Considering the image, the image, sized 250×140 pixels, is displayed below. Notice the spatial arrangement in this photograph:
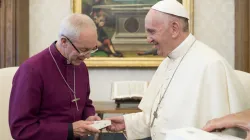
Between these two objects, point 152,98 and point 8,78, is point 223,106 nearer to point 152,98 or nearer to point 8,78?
point 152,98

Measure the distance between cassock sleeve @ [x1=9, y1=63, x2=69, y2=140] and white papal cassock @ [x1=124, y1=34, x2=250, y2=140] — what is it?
616mm

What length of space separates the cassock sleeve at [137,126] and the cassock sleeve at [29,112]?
1.81 ft

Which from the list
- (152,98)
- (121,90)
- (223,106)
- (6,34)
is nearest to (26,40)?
(6,34)

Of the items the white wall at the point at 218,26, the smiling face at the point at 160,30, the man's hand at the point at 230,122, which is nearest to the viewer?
the man's hand at the point at 230,122

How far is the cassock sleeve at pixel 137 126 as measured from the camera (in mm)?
2500

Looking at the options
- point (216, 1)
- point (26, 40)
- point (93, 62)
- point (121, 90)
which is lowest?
point (121, 90)

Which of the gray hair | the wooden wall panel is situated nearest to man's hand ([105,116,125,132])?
the gray hair

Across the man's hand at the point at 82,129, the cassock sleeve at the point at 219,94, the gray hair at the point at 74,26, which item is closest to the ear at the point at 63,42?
the gray hair at the point at 74,26

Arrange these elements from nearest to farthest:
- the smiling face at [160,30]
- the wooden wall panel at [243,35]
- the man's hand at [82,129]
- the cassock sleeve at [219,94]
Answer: the cassock sleeve at [219,94]
the man's hand at [82,129]
the smiling face at [160,30]
the wooden wall panel at [243,35]

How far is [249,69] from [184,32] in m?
1.69

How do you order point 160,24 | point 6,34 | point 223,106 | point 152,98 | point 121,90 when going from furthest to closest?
1. point 6,34
2. point 121,90
3. point 152,98
4. point 160,24
5. point 223,106

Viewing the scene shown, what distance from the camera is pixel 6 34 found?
395 cm

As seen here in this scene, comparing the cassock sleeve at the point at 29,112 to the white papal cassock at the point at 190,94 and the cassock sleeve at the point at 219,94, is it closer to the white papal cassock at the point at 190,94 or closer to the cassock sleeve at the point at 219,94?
the white papal cassock at the point at 190,94

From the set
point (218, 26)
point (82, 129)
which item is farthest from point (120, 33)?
point (82, 129)
